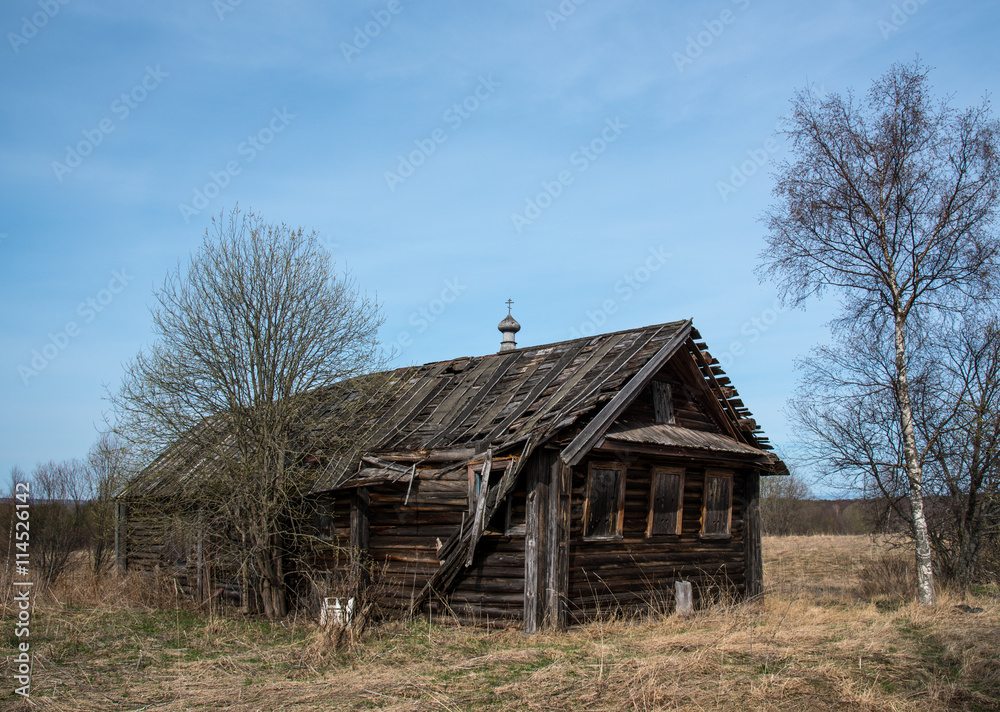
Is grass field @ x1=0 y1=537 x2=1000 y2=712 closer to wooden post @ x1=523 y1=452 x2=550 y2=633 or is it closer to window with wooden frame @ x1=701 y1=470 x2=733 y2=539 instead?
wooden post @ x1=523 y1=452 x2=550 y2=633

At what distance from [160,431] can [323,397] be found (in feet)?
9.91

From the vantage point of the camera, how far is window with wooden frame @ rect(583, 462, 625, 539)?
12.1 meters

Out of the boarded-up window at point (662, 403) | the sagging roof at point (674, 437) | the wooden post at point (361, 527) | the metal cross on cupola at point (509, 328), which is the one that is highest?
the metal cross on cupola at point (509, 328)

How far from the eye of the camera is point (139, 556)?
19.2m

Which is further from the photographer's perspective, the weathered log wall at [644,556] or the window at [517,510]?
the weathered log wall at [644,556]

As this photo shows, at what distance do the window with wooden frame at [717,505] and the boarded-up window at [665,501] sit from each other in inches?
34.5

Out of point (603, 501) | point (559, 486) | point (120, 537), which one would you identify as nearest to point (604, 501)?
point (603, 501)

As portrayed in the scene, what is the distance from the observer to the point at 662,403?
14148 mm

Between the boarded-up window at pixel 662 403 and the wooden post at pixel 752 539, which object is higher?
the boarded-up window at pixel 662 403

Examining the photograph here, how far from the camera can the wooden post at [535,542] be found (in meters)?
11.1

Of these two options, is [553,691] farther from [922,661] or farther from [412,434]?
[412,434]

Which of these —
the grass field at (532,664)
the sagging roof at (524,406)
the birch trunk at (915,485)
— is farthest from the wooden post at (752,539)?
the birch trunk at (915,485)

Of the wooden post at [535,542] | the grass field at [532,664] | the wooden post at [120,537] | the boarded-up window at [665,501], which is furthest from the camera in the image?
the wooden post at [120,537]

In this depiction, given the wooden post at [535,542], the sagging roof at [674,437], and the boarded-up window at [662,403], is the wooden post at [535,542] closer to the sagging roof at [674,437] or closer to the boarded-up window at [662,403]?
the sagging roof at [674,437]
